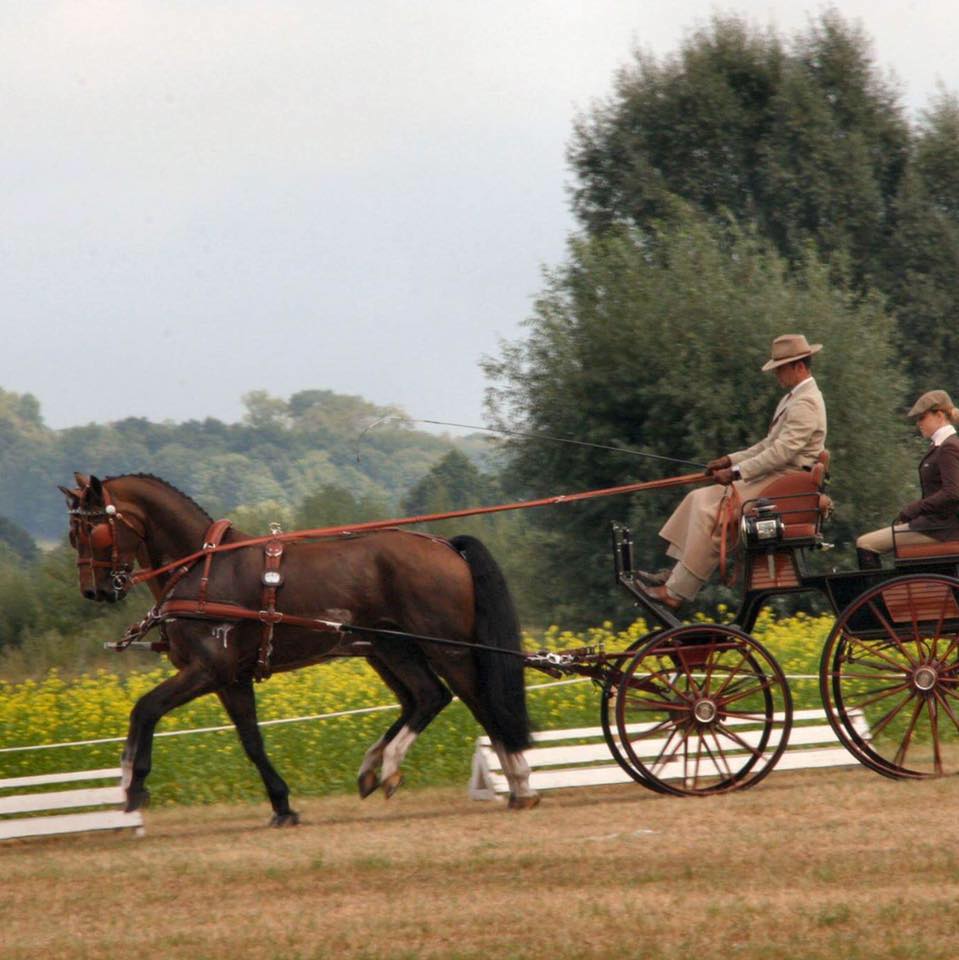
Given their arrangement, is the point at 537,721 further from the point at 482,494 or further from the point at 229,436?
the point at 229,436

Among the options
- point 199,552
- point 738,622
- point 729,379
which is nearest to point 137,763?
point 199,552

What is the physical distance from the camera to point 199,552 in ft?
28.5

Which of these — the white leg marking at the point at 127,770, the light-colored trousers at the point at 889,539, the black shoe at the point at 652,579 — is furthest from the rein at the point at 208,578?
the light-colored trousers at the point at 889,539

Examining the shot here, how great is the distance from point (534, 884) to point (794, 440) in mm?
3110

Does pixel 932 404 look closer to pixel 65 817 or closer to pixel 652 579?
pixel 652 579

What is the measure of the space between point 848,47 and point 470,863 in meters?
26.9

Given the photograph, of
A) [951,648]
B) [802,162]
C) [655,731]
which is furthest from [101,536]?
[802,162]

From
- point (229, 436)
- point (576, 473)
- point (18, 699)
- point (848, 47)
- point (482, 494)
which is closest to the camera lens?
point (18, 699)

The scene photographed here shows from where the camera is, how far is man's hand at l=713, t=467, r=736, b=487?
27.9ft

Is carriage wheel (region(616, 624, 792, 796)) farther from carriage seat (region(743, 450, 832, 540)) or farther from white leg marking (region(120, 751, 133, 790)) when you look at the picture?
white leg marking (region(120, 751, 133, 790))

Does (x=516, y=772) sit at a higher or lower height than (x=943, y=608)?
lower

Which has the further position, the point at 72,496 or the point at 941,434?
the point at 72,496

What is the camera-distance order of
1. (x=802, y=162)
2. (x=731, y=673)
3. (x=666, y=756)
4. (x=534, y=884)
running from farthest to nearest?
(x=802, y=162) < (x=666, y=756) < (x=731, y=673) < (x=534, y=884)

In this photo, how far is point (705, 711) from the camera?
8.58 metres
